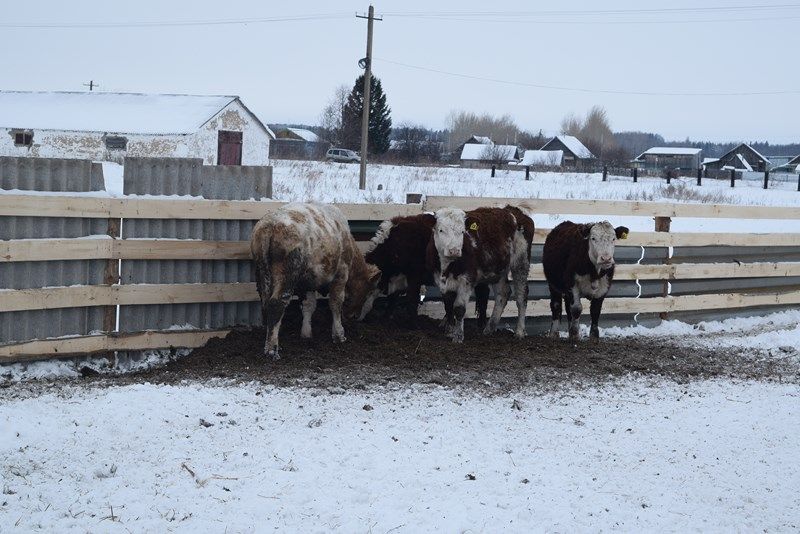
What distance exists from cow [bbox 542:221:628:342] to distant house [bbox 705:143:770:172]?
8131cm

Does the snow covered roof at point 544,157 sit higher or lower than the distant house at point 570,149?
lower

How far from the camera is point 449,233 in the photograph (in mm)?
10727

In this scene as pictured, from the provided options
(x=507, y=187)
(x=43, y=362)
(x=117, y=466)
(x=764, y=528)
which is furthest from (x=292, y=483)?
(x=507, y=187)

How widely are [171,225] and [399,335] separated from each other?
9.74ft

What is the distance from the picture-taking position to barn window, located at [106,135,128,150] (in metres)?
43.9

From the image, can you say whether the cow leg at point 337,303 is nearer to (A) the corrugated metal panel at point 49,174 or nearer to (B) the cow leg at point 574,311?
(A) the corrugated metal panel at point 49,174

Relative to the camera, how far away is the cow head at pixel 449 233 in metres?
10.6

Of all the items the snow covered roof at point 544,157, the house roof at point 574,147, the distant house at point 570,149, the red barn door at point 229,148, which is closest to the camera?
the red barn door at point 229,148

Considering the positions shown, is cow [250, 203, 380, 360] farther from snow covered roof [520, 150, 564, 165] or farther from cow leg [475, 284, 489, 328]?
snow covered roof [520, 150, 564, 165]

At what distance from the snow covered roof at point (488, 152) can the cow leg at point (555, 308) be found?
73427 mm

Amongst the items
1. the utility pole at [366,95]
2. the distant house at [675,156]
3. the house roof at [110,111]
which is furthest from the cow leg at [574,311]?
the distant house at [675,156]

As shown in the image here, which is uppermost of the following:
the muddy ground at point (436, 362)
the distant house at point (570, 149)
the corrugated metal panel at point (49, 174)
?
the distant house at point (570, 149)

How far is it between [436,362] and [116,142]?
3814 centimetres

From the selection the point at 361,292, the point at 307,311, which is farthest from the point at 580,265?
the point at 307,311
